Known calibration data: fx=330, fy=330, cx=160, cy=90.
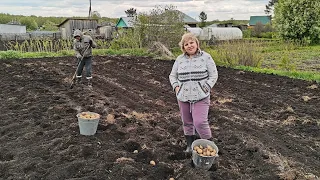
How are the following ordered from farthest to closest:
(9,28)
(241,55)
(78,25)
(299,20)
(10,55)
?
1. (78,25)
2. (9,28)
3. (299,20)
4. (10,55)
5. (241,55)

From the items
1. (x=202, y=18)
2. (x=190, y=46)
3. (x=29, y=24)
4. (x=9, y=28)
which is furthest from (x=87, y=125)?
(x=202, y=18)

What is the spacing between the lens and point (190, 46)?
4070 mm

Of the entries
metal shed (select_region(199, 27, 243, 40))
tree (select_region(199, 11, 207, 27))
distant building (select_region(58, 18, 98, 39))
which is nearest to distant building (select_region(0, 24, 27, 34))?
distant building (select_region(58, 18, 98, 39))

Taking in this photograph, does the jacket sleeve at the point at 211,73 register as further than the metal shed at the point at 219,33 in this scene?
No

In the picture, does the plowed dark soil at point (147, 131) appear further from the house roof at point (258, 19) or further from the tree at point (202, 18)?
the house roof at point (258, 19)

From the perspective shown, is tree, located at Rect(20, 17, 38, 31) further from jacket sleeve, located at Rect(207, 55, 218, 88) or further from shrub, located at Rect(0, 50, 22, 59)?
jacket sleeve, located at Rect(207, 55, 218, 88)

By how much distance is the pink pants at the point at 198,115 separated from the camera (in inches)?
166

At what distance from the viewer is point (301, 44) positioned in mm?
27109

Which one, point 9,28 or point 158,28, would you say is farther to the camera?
point 9,28

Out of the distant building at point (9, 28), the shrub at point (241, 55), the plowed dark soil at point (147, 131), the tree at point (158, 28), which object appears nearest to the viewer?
the plowed dark soil at point (147, 131)

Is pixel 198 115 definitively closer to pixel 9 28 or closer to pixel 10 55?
pixel 10 55

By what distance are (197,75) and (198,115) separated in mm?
509

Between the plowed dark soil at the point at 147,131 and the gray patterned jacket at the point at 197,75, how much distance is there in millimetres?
871

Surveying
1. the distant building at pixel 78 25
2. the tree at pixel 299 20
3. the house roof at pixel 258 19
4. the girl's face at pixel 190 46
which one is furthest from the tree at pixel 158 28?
the house roof at pixel 258 19
